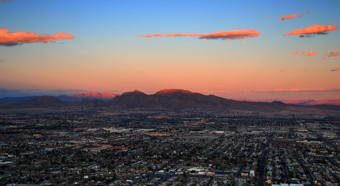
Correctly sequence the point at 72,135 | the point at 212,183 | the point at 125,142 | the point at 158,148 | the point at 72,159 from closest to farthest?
the point at 212,183 < the point at 72,159 < the point at 158,148 < the point at 125,142 < the point at 72,135

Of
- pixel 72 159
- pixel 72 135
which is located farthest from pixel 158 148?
pixel 72 135

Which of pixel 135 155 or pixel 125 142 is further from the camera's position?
pixel 125 142

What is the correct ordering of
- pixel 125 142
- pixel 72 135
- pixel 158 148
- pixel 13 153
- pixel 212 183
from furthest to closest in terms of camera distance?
pixel 72 135, pixel 125 142, pixel 158 148, pixel 13 153, pixel 212 183

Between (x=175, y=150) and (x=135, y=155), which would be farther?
(x=175, y=150)

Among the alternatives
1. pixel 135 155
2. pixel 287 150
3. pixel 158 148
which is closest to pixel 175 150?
pixel 158 148

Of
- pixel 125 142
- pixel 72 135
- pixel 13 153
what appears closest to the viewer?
pixel 13 153

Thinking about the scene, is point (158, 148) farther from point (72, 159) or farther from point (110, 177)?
point (110, 177)

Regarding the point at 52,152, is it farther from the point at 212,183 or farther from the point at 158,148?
the point at 212,183

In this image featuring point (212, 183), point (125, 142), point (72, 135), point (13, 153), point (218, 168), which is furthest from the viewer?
point (72, 135)
